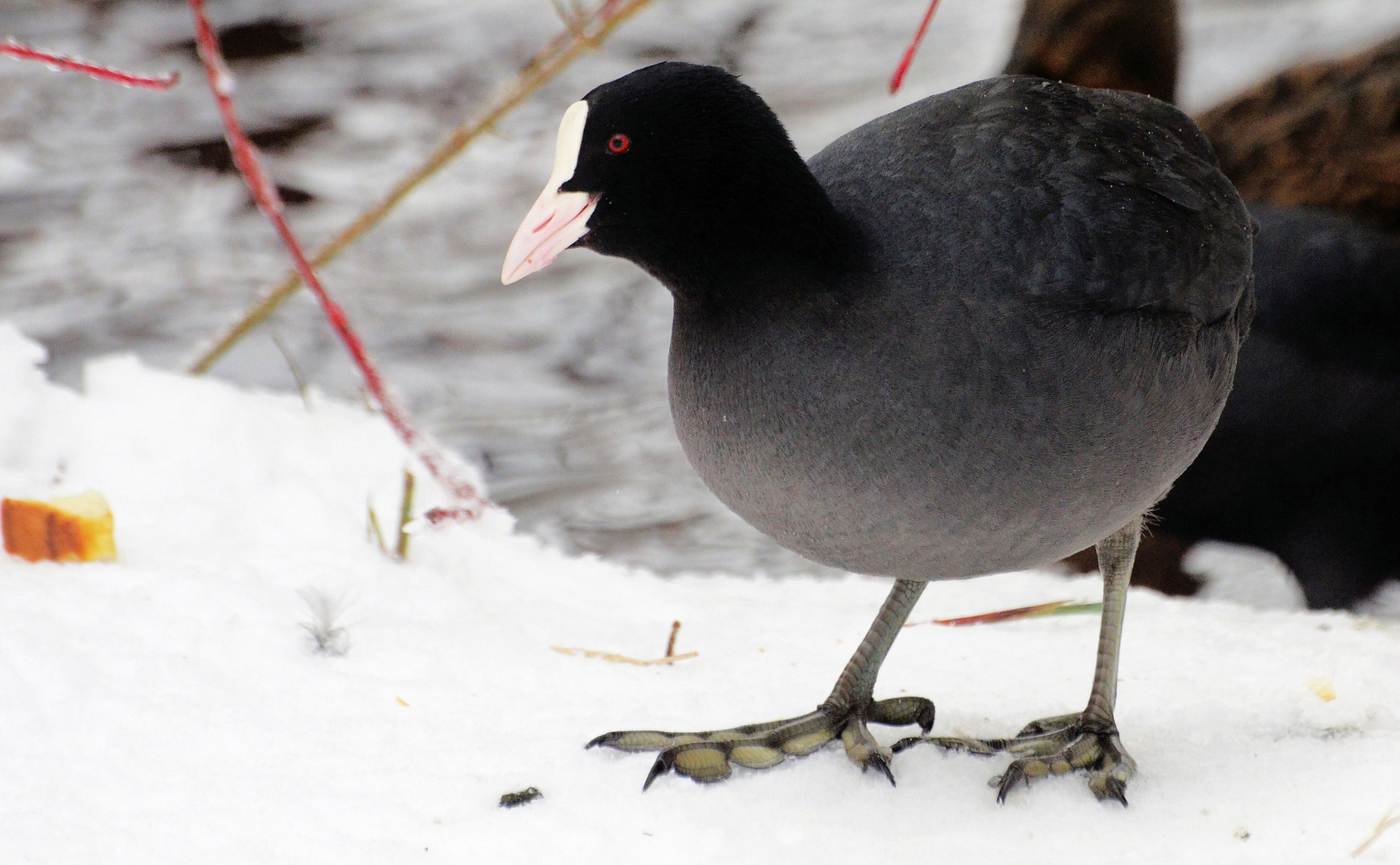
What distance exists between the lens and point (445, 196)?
5.87 m

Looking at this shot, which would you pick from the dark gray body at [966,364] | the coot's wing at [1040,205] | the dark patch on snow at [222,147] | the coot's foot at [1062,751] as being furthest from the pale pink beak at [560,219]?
the dark patch on snow at [222,147]

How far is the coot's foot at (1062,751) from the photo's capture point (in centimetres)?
204

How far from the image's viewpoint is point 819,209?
1839 mm

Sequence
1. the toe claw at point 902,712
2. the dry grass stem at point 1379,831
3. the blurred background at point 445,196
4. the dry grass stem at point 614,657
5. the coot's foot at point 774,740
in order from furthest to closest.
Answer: the blurred background at point 445,196
the dry grass stem at point 614,657
the toe claw at point 902,712
the coot's foot at point 774,740
the dry grass stem at point 1379,831

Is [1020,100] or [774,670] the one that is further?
[774,670]

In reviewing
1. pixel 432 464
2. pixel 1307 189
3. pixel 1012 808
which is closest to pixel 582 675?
pixel 1012 808

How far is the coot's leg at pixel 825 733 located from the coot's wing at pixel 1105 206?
598 mm

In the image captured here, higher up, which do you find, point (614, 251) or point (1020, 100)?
point (1020, 100)

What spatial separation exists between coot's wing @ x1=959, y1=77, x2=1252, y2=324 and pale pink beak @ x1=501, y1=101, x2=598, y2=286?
565mm

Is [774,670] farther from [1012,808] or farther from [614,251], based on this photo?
[614,251]

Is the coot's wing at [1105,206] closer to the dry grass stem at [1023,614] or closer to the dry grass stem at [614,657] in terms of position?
the dry grass stem at [1023,614]

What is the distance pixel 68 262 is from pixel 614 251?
378 cm

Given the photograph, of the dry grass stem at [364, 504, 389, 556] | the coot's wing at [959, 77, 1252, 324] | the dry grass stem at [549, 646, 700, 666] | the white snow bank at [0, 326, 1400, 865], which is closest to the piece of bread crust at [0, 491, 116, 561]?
the white snow bank at [0, 326, 1400, 865]

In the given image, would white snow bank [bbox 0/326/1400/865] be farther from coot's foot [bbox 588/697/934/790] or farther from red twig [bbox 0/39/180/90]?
red twig [bbox 0/39/180/90]
